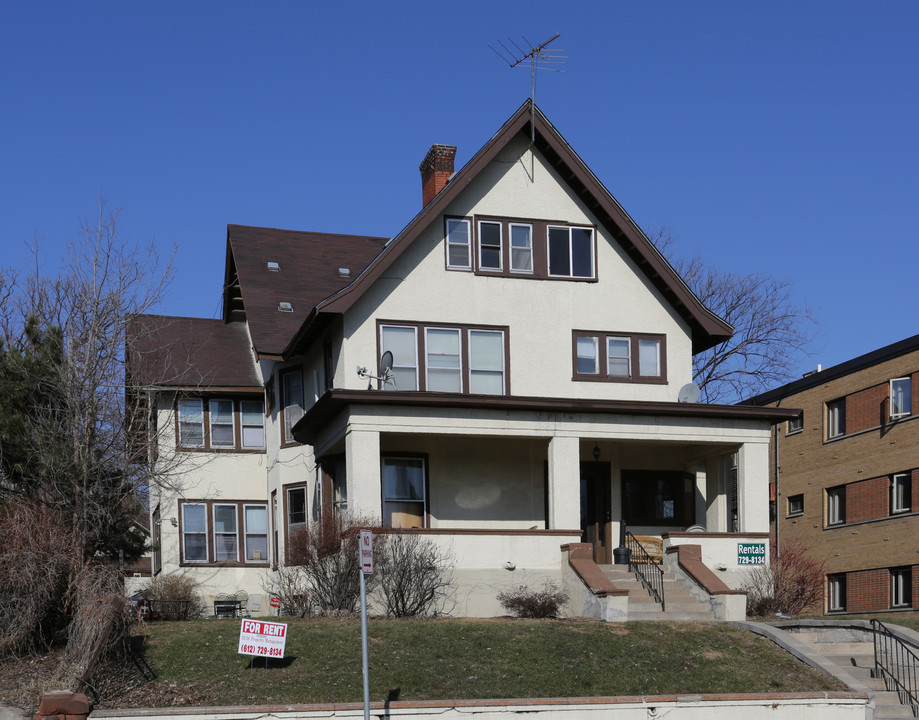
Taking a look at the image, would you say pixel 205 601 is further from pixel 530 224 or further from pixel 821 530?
pixel 821 530

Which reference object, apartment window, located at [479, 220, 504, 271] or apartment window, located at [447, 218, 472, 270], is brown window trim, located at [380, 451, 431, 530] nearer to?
apartment window, located at [447, 218, 472, 270]

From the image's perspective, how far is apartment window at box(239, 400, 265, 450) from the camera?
104 feet

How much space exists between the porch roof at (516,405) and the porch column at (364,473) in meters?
0.74

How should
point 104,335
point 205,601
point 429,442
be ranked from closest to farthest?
point 104,335
point 429,442
point 205,601

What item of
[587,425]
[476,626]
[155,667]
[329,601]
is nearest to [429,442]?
[587,425]

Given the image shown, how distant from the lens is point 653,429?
85.7 ft

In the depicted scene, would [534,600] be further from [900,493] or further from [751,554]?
[900,493]

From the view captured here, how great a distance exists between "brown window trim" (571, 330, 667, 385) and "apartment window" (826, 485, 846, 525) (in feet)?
45.4

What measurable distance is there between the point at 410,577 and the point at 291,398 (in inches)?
334

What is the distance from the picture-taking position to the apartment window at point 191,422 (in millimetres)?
30995

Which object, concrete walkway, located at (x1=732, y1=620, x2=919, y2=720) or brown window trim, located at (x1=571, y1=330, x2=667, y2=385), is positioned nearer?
concrete walkway, located at (x1=732, y1=620, x2=919, y2=720)

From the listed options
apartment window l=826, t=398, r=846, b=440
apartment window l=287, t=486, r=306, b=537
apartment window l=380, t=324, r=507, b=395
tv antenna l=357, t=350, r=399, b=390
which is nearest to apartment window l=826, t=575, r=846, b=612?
apartment window l=826, t=398, r=846, b=440

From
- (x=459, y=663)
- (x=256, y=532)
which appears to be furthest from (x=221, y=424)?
(x=459, y=663)

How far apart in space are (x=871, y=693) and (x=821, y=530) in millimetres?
22056
